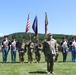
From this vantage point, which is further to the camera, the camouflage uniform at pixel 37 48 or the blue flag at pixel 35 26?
the blue flag at pixel 35 26

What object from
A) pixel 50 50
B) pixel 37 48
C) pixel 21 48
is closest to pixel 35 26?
pixel 37 48

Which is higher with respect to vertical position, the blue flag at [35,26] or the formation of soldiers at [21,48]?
the blue flag at [35,26]

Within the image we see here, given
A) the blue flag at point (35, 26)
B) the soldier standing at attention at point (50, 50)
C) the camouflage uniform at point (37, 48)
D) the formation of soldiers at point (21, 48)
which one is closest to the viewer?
the soldier standing at attention at point (50, 50)

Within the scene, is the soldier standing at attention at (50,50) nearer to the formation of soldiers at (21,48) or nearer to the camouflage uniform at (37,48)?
the formation of soldiers at (21,48)

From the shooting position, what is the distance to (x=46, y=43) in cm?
1675

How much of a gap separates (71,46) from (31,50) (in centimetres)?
372

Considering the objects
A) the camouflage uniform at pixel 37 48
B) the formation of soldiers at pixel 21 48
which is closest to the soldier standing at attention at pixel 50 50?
the formation of soldiers at pixel 21 48

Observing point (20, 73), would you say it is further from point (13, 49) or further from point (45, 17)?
point (45, 17)

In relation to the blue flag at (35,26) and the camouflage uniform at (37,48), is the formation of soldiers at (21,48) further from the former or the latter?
the blue flag at (35,26)

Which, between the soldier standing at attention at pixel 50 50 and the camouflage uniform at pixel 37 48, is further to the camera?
the camouflage uniform at pixel 37 48

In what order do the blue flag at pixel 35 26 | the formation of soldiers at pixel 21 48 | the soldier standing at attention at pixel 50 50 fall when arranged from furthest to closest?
the blue flag at pixel 35 26 < the formation of soldiers at pixel 21 48 < the soldier standing at attention at pixel 50 50

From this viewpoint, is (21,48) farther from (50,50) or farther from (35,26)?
(50,50)

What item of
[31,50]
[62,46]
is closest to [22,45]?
[31,50]

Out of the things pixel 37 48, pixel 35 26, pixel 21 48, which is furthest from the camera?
pixel 35 26
